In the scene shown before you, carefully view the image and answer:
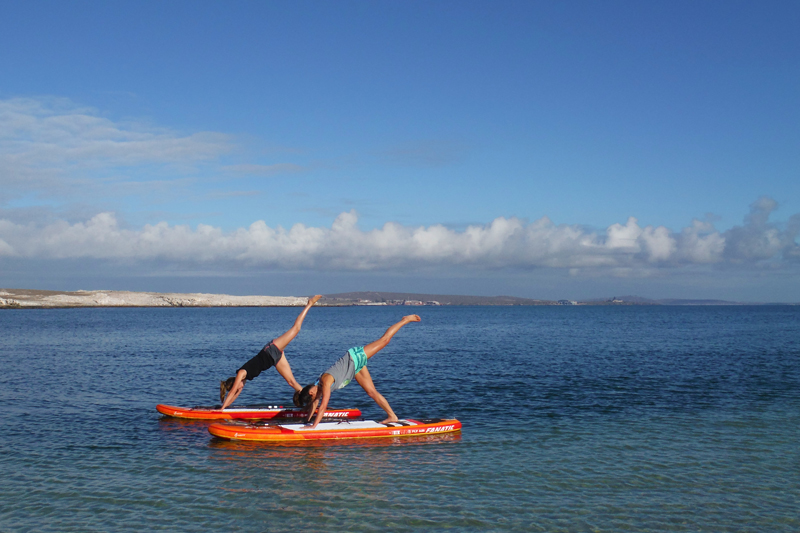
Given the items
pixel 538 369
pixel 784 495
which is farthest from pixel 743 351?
pixel 784 495

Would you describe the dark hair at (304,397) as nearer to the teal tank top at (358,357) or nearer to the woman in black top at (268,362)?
the woman in black top at (268,362)

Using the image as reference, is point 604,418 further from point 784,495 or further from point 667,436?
point 784,495

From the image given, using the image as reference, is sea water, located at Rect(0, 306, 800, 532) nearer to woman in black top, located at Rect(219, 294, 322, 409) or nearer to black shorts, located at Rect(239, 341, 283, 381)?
woman in black top, located at Rect(219, 294, 322, 409)

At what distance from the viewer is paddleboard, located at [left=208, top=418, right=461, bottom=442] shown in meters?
17.0

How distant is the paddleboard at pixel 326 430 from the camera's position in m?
17.0

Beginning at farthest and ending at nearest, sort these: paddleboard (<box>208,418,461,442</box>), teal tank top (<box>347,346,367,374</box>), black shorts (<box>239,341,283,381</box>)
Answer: black shorts (<box>239,341,283,381</box>) → teal tank top (<box>347,346,367,374</box>) → paddleboard (<box>208,418,461,442</box>)

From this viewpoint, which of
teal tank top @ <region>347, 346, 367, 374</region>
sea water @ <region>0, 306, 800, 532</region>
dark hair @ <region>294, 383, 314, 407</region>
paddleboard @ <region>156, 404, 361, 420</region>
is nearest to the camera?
sea water @ <region>0, 306, 800, 532</region>

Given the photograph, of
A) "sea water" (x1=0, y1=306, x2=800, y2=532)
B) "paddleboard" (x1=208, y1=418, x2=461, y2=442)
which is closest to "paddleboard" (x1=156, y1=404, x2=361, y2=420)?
"sea water" (x1=0, y1=306, x2=800, y2=532)

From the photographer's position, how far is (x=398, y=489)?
12.8 metres

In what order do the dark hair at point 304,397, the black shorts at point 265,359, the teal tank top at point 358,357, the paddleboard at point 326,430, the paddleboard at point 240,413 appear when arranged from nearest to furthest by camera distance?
the paddleboard at point 326,430, the teal tank top at point 358,357, the dark hair at point 304,397, the black shorts at point 265,359, the paddleboard at point 240,413

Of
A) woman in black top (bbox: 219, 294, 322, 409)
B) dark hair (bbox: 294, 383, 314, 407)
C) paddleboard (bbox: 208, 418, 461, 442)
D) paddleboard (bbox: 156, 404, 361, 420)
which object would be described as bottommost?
paddleboard (bbox: 156, 404, 361, 420)

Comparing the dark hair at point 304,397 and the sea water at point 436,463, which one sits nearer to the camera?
the sea water at point 436,463

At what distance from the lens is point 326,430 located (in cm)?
1719

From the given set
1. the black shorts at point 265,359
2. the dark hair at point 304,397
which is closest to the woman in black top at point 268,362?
the black shorts at point 265,359
